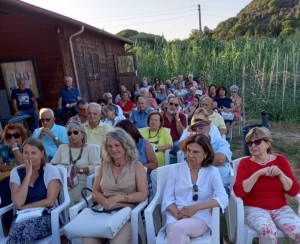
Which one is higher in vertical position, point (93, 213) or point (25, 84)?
point (25, 84)

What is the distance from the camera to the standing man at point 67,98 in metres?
5.83

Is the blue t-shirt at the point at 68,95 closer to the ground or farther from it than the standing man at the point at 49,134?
farther from it

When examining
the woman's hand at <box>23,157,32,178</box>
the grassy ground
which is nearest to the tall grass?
the grassy ground

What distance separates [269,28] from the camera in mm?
32375

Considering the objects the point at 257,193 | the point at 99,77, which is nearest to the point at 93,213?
the point at 257,193

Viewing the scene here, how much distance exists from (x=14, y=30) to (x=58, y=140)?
401 centimetres

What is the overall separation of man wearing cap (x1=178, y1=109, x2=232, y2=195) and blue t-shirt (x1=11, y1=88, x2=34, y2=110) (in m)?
4.31

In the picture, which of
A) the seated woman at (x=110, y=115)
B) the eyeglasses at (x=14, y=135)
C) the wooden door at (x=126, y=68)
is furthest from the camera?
the wooden door at (x=126, y=68)

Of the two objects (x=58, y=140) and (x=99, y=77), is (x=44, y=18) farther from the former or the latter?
(x=58, y=140)

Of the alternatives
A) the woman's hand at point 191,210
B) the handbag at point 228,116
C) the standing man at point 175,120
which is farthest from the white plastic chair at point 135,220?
the handbag at point 228,116

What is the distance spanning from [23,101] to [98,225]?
4.82 metres

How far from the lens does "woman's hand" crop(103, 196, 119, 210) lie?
2123 millimetres

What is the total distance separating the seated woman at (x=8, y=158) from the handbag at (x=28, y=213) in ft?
1.80

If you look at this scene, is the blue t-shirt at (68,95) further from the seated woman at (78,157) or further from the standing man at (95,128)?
the seated woman at (78,157)
